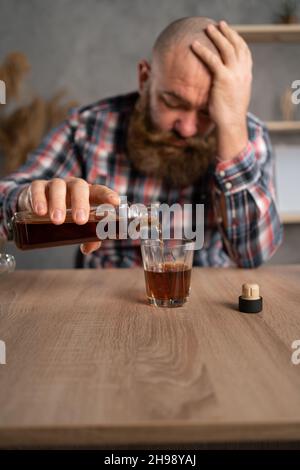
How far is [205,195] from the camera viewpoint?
1.83 metres

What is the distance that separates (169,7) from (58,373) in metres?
2.79

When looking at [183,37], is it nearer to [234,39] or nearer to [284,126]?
[234,39]

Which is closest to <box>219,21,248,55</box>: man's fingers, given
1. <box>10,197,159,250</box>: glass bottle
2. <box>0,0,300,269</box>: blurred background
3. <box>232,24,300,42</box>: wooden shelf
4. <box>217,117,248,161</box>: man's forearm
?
<box>217,117,248,161</box>: man's forearm

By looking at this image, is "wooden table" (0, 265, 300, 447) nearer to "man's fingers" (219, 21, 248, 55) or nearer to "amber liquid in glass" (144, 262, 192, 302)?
"amber liquid in glass" (144, 262, 192, 302)

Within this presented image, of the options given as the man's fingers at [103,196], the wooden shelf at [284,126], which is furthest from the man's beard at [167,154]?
the wooden shelf at [284,126]

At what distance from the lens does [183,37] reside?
64.9 inches

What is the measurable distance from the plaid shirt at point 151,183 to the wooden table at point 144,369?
45 cm

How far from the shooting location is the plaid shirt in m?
1.58

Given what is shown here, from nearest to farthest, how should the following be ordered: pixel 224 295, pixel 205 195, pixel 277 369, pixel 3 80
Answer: pixel 277 369
pixel 224 295
pixel 205 195
pixel 3 80

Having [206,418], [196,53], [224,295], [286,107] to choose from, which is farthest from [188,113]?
[286,107]

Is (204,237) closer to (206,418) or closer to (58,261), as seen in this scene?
(206,418)

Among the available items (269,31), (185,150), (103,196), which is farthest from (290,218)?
(103,196)

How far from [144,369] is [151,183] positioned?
1.19 m

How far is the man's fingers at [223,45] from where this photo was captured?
1.60 m
